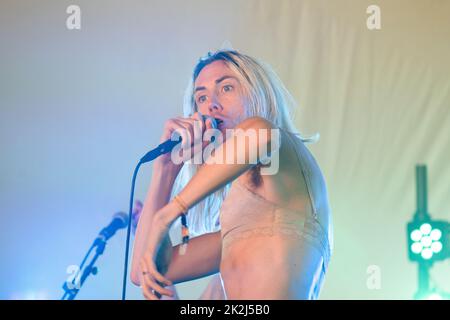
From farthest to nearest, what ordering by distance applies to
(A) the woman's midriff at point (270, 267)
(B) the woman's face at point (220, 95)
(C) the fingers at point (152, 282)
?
(B) the woman's face at point (220, 95), (C) the fingers at point (152, 282), (A) the woman's midriff at point (270, 267)

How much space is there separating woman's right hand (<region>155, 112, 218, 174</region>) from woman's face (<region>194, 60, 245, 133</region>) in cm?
4

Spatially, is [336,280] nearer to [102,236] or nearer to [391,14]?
[102,236]

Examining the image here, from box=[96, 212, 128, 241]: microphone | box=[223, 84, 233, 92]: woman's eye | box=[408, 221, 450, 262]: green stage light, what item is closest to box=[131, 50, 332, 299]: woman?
box=[223, 84, 233, 92]: woman's eye

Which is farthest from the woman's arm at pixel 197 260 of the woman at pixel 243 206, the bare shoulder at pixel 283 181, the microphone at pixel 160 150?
the microphone at pixel 160 150

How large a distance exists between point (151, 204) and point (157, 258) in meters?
0.21

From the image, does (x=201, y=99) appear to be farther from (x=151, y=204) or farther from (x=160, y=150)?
(x=151, y=204)

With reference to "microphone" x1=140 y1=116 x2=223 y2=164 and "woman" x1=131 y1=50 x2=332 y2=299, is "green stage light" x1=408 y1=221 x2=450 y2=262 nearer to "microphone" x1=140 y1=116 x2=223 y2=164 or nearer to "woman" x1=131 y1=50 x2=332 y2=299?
"woman" x1=131 y1=50 x2=332 y2=299

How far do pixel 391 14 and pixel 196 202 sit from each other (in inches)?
45.0

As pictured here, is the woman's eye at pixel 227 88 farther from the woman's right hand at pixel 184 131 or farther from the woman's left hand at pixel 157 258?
the woman's left hand at pixel 157 258

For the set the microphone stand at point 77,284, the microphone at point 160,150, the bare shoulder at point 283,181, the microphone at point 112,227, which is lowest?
the microphone stand at point 77,284

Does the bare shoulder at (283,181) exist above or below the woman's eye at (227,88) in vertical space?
below

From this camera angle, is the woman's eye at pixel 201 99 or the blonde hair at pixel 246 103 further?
the woman's eye at pixel 201 99

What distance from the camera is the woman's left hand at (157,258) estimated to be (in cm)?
220

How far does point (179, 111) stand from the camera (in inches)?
97.0
